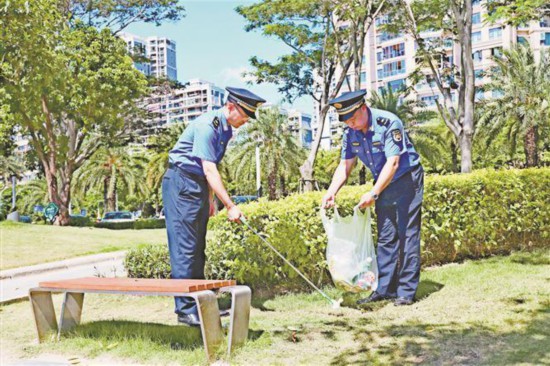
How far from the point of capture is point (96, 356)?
4.47 meters

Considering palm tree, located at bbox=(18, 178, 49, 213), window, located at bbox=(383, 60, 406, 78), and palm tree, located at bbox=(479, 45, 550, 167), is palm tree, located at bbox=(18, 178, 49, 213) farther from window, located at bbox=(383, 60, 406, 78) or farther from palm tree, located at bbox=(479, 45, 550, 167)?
palm tree, located at bbox=(479, 45, 550, 167)

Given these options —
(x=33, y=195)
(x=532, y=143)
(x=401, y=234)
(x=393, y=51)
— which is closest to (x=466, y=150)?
(x=401, y=234)

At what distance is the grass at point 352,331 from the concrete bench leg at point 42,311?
0.45 feet

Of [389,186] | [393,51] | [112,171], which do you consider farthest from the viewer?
[393,51]

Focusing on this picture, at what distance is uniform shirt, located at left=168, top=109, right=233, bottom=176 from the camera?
15.4ft

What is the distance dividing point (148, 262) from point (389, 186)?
3373mm

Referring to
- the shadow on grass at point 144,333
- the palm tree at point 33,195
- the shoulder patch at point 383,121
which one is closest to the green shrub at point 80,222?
the shadow on grass at point 144,333

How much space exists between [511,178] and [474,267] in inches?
63.5

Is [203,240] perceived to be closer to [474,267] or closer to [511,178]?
[474,267]

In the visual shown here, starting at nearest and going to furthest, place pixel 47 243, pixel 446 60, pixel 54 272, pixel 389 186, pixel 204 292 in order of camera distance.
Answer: pixel 204 292 < pixel 389 186 < pixel 54 272 < pixel 47 243 < pixel 446 60

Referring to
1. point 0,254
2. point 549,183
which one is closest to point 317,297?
point 549,183

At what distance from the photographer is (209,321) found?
4070mm

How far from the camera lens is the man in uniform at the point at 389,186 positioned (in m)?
5.29

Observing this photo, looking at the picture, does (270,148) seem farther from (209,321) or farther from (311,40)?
(209,321)
